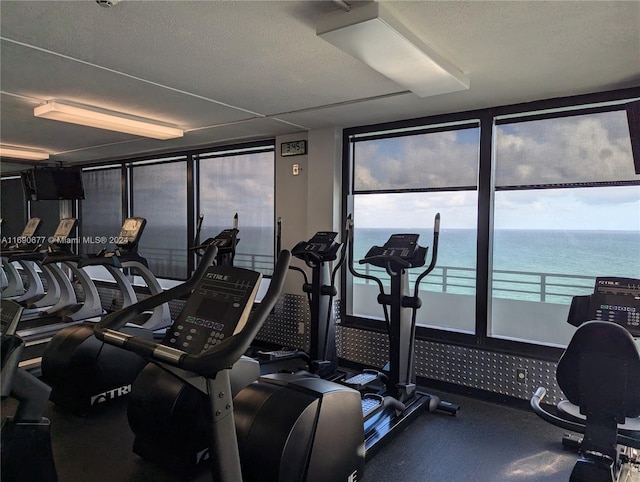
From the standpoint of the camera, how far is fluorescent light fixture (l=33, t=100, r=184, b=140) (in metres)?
3.91

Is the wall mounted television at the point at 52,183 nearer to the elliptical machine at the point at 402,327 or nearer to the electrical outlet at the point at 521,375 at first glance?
the elliptical machine at the point at 402,327

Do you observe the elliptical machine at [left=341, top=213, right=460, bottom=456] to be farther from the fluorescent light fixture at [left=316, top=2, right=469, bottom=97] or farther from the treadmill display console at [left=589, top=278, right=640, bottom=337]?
the treadmill display console at [left=589, top=278, right=640, bottom=337]

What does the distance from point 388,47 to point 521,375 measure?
291 cm

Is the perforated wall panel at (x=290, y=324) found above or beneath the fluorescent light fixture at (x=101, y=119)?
beneath

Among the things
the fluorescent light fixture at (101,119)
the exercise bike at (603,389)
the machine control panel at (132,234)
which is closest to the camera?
the exercise bike at (603,389)

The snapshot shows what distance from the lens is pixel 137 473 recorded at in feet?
8.82

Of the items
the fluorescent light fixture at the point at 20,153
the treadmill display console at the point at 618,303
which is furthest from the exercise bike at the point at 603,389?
the fluorescent light fixture at the point at 20,153

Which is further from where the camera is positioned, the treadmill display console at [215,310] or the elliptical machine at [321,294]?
the elliptical machine at [321,294]

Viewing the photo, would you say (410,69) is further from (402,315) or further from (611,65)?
(402,315)

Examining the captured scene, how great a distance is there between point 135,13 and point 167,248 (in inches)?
198

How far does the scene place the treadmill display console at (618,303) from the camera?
2.39m

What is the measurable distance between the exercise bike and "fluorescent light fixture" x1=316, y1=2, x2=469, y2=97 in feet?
5.58

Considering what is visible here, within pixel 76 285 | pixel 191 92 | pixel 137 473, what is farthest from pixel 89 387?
pixel 76 285

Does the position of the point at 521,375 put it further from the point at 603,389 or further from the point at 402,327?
the point at 603,389
